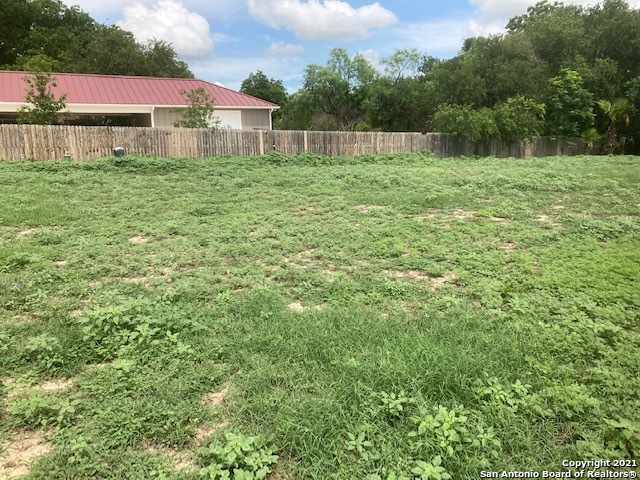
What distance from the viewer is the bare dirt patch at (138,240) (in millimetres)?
5330

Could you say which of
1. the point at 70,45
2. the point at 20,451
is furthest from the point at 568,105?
the point at 70,45

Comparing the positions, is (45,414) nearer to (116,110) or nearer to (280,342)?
(280,342)

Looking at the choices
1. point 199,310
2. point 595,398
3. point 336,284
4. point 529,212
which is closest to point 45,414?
point 199,310

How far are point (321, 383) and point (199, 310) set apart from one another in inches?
54.2

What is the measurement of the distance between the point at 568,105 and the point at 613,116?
230 centimetres

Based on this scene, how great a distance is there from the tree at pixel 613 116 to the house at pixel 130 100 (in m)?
17.1

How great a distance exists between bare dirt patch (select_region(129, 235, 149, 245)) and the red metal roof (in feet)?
52.3

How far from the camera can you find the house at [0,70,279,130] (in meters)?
18.3

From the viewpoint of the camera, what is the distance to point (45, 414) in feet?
7.37

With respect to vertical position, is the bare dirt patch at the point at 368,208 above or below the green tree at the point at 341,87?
below

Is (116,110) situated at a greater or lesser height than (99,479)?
greater

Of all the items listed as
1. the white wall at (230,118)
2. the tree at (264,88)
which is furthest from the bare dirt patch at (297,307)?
the tree at (264,88)

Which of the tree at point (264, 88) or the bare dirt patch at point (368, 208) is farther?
the tree at point (264, 88)

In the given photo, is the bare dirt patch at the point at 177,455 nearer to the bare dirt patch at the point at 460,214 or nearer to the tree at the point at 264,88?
the bare dirt patch at the point at 460,214
